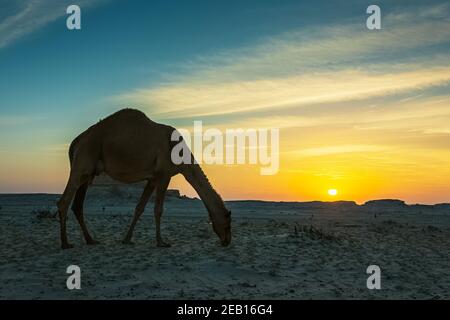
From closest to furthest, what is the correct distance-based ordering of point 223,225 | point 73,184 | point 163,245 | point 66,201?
point 66,201, point 73,184, point 163,245, point 223,225

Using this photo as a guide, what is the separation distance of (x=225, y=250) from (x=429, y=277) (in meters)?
4.27

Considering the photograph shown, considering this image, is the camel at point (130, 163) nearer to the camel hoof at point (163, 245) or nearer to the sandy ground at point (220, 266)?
the camel hoof at point (163, 245)

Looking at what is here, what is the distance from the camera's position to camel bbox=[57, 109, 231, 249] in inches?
474

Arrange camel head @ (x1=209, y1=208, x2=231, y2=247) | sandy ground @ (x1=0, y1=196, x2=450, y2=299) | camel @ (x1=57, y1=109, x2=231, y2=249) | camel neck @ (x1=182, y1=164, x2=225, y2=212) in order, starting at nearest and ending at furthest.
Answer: sandy ground @ (x1=0, y1=196, x2=450, y2=299), camel @ (x1=57, y1=109, x2=231, y2=249), camel head @ (x1=209, y1=208, x2=231, y2=247), camel neck @ (x1=182, y1=164, x2=225, y2=212)

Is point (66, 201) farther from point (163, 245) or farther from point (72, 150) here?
point (163, 245)

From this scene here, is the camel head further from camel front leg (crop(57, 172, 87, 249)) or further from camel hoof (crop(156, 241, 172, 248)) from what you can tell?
camel front leg (crop(57, 172, 87, 249))

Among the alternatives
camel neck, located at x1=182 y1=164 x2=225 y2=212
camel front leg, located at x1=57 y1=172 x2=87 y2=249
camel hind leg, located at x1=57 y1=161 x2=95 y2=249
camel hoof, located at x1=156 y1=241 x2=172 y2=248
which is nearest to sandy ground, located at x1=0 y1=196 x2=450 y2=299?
camel hoof, located at x1=156 y1=241 x2=172 y2=248

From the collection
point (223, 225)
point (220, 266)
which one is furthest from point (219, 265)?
point (223, 225)

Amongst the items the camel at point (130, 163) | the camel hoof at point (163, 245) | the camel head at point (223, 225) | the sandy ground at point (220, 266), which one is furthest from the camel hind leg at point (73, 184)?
the camel head at point (223, 225)

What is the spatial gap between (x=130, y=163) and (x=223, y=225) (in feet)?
8.63

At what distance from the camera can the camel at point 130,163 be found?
12031mm

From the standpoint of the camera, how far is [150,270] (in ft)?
31.5

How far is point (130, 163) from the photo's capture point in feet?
39.9
